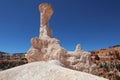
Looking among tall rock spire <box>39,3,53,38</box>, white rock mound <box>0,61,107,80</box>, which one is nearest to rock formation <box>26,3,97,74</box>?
tall rock spire <box>39,3,53,38</box>

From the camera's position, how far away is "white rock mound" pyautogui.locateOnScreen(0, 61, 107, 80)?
186 inches

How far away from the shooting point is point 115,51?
8175cm

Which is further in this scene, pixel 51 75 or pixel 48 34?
pixel 48 34

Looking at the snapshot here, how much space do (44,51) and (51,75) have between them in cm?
759

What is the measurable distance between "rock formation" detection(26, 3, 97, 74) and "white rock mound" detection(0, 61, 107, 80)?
5.13m

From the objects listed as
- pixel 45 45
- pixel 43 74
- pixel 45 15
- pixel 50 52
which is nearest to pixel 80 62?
pixel 50 52

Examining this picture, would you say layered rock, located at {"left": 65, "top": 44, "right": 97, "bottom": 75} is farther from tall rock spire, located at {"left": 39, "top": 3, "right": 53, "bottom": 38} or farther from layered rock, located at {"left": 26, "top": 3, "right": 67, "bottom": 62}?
tall rock spire, located at {"left": 39, "top": 3, "right": 53, "bottom": 38}

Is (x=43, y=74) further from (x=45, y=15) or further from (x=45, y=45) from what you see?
(x=45, y=15)

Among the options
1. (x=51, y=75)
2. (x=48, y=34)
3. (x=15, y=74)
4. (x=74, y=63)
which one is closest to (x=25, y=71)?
(x=15, y=74)

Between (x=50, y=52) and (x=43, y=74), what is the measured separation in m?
6.75

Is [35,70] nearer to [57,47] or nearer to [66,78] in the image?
[66,78]

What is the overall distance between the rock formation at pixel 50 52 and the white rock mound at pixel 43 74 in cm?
513

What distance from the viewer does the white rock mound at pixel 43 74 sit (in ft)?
15.5

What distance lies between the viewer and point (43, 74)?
5.09 m
